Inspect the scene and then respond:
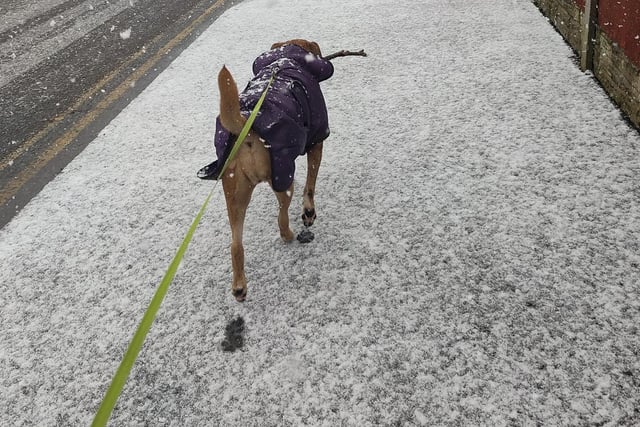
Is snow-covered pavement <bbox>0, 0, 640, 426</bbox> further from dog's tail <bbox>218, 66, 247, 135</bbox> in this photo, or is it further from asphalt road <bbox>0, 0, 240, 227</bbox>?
dog's tail <bbox>218, 66, 247, 135</bbox>

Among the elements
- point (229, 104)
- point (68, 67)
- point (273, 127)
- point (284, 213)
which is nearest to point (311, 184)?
point (284, 213)

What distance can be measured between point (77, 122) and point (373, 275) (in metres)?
3.58

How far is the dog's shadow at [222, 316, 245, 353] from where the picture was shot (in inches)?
88.7

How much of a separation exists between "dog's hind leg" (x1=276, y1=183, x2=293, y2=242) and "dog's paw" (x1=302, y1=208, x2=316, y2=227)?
0.15 meters

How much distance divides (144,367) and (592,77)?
428cm

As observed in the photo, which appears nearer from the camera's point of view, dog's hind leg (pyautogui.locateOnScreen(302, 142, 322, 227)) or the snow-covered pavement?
the snow-covered pavement

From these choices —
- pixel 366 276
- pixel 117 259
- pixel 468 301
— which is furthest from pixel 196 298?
pixel 468 301

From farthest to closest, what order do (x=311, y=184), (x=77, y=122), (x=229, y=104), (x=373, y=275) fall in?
(x=77, y=122) < (x=311, y=184) < (x=373, y=275) < (x=229, y=104)

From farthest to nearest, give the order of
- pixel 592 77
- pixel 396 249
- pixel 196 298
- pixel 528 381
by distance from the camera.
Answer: pixel 592 77 → pixel 396 249 → pixel 196 298 → pixel 528 381

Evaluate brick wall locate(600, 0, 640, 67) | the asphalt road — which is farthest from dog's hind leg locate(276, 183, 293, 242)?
brick wall locate(600, 0, 640, 67)

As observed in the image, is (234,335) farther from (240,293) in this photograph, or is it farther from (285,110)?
(285,110)

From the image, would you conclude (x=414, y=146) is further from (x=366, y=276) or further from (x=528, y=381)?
(x=528, y=381)

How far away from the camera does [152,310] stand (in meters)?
1.53

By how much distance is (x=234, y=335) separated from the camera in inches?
90.9
